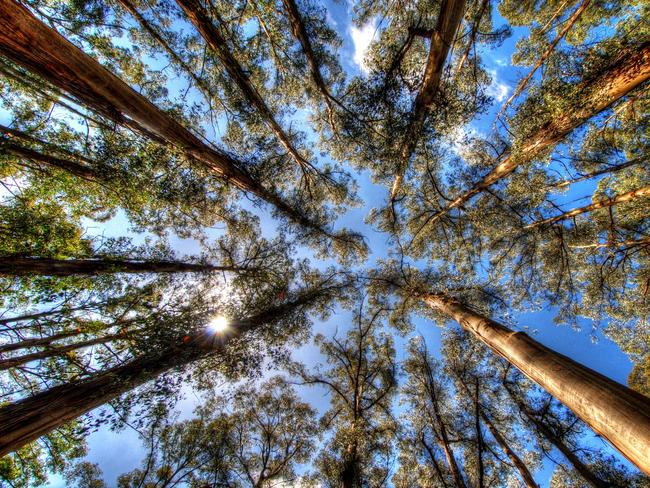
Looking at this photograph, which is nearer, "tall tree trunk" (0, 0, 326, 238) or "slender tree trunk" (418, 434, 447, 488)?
"tall tree trunk" (0, 0, 326, 238)

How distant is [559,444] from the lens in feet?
23.5

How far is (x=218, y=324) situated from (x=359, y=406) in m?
6.78

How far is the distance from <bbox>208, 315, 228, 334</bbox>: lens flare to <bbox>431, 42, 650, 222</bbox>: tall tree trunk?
31.0 ft

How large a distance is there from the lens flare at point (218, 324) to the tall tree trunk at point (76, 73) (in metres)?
4.97

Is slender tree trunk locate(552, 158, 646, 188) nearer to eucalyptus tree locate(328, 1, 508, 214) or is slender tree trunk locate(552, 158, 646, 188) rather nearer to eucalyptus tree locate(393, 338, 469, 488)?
eucalyptus tree locate(328, 1, 508, 214)

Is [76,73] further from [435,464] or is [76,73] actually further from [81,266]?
[435,464]

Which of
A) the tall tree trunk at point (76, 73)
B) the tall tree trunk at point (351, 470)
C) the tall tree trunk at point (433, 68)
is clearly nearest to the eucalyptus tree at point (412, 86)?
the tall tree trunk at point (433, 68)

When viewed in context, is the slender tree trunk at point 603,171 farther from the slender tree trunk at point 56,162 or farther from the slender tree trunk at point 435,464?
the slender tree trunk at point 56,162

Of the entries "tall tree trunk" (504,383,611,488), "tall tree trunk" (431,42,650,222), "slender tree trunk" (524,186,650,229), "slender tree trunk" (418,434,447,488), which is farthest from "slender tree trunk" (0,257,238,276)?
"tall tree trunk" (504,383,611,488)

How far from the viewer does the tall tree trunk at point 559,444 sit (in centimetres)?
624

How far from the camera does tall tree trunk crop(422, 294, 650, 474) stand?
1662 millimetres

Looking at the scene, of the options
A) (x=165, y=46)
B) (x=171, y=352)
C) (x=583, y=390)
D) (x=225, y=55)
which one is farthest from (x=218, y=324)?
(x=165, y=46)

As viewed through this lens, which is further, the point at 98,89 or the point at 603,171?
the point at 603,171

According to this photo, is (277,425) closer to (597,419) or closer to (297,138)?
(597,419)
